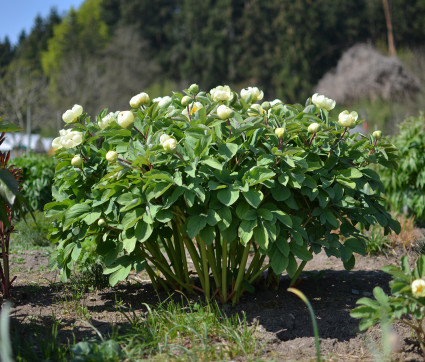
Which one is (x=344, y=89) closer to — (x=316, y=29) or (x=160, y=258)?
(x=316, y=29)

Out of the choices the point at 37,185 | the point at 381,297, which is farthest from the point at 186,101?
the point at 37,185

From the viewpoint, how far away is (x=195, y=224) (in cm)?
234

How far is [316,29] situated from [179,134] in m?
30.1

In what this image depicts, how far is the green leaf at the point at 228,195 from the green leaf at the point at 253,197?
0.05 meters

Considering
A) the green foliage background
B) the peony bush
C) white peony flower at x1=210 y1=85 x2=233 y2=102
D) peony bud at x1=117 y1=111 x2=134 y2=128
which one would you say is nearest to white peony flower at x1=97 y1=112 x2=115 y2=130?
the peony bush

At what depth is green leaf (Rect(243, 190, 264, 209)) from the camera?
89.2 inches

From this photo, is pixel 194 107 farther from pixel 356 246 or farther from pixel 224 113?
pixel 356 246

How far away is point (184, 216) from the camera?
2.53 metres

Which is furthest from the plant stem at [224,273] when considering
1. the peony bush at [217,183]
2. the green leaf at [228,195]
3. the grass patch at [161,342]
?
the green leaf at [228,195]

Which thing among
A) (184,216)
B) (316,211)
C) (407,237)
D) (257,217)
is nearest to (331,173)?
(316,211)

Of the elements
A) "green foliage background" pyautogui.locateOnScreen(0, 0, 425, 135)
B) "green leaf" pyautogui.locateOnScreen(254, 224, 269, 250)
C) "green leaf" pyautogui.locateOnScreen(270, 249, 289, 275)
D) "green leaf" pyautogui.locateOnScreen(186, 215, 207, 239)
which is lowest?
"green leaf" pyautogui.locateOnScreen(270, 249, 289, 275)

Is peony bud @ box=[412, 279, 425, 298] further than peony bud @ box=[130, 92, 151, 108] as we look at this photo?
No

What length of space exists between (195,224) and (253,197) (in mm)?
320

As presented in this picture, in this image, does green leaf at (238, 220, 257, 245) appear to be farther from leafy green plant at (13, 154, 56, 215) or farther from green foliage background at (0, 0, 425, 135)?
green foliage background at (0, 0, 425, 135)
